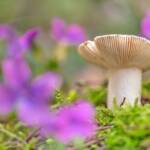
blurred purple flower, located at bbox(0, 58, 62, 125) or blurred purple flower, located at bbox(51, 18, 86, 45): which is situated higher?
blurred purple flower, located at bbox(51, 18, 86, 45)

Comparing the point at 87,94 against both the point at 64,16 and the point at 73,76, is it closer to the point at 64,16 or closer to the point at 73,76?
the point at 73,76

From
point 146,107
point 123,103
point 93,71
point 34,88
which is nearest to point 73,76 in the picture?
point 93,71

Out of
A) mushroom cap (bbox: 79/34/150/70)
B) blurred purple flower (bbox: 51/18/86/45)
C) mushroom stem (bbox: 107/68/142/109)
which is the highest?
blurred purple flower (bbox: 51/18/86/45)

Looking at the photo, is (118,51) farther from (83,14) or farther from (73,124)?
(83,14)

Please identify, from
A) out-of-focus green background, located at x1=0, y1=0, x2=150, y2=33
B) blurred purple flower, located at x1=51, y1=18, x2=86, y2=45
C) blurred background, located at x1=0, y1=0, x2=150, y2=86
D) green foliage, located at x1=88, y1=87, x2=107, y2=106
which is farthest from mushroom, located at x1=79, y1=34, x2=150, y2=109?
out-of-focus green background, located at x1=0, y1=0, x2=150, y2=33

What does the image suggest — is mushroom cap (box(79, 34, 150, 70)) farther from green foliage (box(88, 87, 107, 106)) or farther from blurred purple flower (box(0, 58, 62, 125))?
blurred purple flower (box(0, 58, 62, 125))

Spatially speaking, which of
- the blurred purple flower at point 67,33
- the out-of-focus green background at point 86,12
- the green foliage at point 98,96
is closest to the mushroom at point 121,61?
the green foliage at point 98,96

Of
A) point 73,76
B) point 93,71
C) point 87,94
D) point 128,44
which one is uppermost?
point 93,71

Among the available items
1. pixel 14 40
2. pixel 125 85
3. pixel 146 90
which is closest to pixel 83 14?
pixel 146 90
